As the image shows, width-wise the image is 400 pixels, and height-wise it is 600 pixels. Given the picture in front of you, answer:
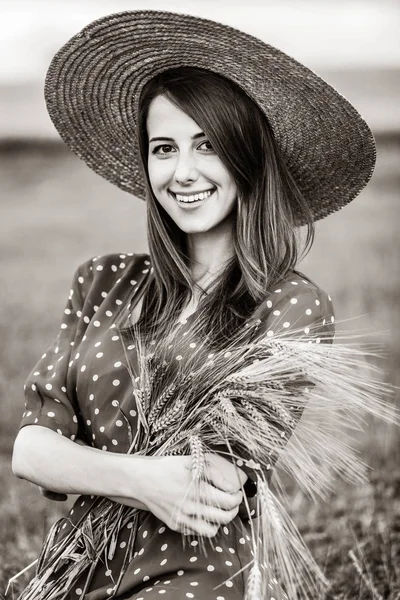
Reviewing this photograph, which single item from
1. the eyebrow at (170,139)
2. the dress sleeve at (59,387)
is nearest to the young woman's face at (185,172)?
the eyebrow at (170,139)

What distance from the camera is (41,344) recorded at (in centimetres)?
512

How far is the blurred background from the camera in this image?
5.14m

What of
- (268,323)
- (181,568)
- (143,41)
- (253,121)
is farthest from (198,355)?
(143,41)

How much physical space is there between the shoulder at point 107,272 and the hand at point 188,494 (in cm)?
69

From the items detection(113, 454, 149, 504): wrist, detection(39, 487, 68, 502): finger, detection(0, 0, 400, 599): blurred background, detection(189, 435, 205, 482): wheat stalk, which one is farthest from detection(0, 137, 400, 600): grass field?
detection(189, 435, 205, 482): wheat stalk

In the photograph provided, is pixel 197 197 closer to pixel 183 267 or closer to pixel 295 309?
pixel 183 267

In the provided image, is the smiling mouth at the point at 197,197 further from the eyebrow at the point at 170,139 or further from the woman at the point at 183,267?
the eyebrow at the point at 170,139

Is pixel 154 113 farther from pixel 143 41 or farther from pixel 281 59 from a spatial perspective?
pixel 281 59

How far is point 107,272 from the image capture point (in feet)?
7.57

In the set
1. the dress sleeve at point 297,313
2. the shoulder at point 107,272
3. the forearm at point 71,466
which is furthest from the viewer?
the shoulder at point 107,272

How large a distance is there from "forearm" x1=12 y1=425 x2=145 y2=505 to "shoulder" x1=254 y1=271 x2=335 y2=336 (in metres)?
0.45

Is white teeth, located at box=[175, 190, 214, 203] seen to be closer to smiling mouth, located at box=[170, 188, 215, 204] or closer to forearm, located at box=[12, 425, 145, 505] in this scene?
smiling mouth, located at box=[170, 188, 215, 204]

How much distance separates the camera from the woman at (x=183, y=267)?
1765 mm

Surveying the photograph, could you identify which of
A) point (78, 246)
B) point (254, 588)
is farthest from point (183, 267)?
point (78, 246)
